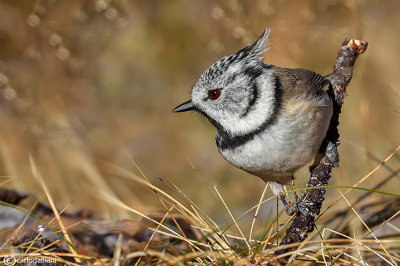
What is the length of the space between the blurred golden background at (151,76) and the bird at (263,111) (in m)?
1.87

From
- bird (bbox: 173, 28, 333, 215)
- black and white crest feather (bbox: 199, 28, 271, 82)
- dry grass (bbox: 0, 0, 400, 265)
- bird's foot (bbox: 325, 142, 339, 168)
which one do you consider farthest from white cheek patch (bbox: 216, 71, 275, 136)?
dry grass (bbox: 0, 0, 400, 265)

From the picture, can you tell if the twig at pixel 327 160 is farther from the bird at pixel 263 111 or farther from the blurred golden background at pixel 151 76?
the blurred golden background at pixel 151 76

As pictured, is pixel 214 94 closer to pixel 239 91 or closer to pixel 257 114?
pixel 239 91

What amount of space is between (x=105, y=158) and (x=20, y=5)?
1.83 metres

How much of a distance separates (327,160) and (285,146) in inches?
9.2

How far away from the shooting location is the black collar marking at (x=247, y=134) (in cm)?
255

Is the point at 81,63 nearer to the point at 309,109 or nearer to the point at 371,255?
the point at 309,109

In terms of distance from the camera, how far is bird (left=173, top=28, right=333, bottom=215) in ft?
8.13

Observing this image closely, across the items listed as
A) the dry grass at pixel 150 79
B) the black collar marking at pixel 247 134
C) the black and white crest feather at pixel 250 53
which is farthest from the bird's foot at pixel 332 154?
the dry grass at pixel 150 79

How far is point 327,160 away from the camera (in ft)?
8.20

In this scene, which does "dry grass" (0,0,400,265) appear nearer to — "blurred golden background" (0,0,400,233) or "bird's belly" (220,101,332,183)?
"blurred golden background" (0,0,400,233)

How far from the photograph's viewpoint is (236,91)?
8.96ft

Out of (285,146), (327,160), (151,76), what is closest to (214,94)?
(285,146)

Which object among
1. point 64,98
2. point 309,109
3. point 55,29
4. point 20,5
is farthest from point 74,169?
point 309,109
